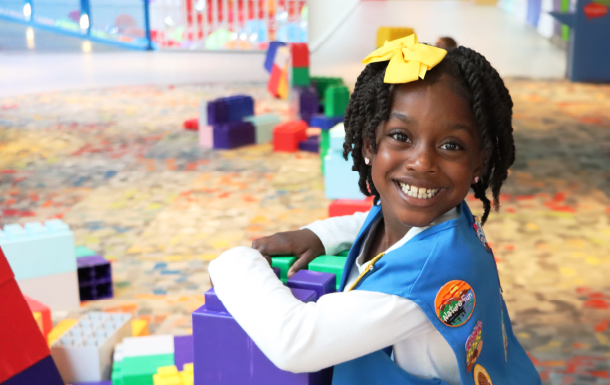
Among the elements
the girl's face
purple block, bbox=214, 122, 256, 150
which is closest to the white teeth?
the girl's face

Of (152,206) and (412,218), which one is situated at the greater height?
(412,218)

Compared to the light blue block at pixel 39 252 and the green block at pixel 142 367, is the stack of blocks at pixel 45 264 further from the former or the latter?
the green block at pixel 142 367

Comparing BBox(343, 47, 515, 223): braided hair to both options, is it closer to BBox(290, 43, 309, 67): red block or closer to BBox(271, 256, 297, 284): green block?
BBox(271, 256, 297, 284): green block

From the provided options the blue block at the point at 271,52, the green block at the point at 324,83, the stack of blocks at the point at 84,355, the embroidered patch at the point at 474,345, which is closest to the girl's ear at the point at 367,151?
the embroidered patch at the point at 474,345

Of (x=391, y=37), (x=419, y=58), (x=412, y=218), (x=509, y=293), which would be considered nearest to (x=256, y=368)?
(x=412, y=218)

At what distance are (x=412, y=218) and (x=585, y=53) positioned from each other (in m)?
4.45

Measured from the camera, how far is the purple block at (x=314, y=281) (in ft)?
2.59

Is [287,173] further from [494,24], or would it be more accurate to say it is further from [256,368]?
[494,24]

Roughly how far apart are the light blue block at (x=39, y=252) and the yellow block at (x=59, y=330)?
0.66 feet

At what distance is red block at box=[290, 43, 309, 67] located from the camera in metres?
3.73

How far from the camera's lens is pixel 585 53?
4672mm

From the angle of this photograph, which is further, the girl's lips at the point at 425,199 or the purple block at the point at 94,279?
the purple block at the point at 94,279

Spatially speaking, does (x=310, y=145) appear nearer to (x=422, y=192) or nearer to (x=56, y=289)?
(x=56, y=289)

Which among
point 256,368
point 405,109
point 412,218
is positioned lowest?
point 256,368
